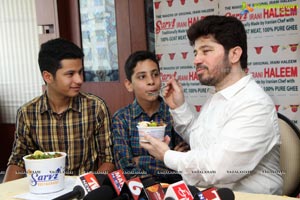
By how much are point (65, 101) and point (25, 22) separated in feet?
9.49

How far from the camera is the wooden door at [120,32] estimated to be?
3.57 metres

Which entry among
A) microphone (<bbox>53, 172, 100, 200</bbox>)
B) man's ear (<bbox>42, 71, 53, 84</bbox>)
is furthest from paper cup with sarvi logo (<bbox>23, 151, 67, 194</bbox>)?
man's ear (<bbox>42, 71, 53, 84</bbox>)

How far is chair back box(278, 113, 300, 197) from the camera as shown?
1.74 metres

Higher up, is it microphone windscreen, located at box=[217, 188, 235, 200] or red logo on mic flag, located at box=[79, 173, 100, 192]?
microphone windscreen, located at box=[217, 188, 235, 200]

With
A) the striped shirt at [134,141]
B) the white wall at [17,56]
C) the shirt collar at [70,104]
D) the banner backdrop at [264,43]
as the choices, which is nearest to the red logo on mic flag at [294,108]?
the banner backdrop at [264,43]

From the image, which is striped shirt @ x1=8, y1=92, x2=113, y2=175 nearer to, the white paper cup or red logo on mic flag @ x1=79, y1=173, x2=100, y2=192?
the white paper cup

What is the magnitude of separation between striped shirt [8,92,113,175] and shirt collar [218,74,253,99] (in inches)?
29.0

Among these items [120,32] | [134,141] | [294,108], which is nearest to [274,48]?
[294,108]

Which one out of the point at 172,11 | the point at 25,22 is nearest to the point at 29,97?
the point at 25,22

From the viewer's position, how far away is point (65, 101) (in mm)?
2162

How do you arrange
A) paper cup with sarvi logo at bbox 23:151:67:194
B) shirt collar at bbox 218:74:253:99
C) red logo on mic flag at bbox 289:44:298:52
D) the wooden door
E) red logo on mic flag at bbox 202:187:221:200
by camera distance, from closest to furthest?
red logo on mic flag at bbox 202:187:221:200, paper cup with sarvi logo at bbox 23:151:67:194, shirt collar at bbox 218:74:253:99, red logo on mic flag at bbox 289:44:298:52, the wooden door

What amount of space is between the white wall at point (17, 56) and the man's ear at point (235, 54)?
344 cm

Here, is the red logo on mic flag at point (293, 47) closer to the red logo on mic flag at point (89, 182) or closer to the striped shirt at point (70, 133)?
the striped shirt at point (70, 133)

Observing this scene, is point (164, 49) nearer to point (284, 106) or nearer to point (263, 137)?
point (284, 106)
